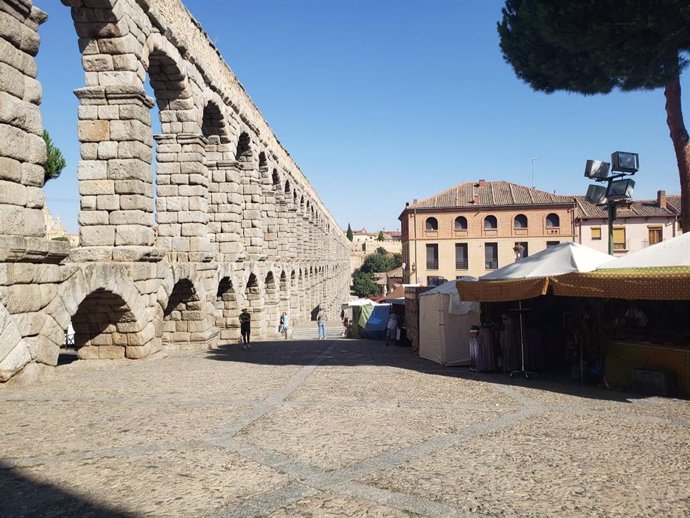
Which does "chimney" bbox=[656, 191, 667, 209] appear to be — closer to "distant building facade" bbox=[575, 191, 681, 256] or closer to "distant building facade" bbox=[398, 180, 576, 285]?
"distant building facade" bbox=[575, 191, 681, 256]

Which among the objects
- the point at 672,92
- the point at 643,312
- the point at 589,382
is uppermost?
the point at 672,92

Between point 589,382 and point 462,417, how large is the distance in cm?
335

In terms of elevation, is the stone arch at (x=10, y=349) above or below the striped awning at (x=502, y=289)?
below

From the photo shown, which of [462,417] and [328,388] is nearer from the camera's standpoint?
[462,417]

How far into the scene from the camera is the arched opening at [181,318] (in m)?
12.6

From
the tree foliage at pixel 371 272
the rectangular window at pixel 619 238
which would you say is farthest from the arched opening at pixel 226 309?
the tree foliage at pixel 371 272

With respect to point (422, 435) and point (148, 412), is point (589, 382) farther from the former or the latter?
point (148, 412)

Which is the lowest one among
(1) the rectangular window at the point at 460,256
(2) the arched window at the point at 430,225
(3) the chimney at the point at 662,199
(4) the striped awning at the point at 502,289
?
(4) the striped awning at the point at 502,289

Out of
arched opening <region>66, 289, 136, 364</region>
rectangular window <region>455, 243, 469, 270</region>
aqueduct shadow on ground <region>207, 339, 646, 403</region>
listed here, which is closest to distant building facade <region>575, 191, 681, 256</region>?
rectangular window <region>455, 243, 469, 270</region>

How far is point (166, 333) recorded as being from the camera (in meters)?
12.8

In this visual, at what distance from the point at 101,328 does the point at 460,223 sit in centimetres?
3437

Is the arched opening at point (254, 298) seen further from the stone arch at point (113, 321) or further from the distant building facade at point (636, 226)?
the distant building facade at point (636, 226)

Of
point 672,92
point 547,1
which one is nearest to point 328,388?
point 547,1

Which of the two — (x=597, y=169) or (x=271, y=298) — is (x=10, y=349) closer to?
(x=597, y=169)
